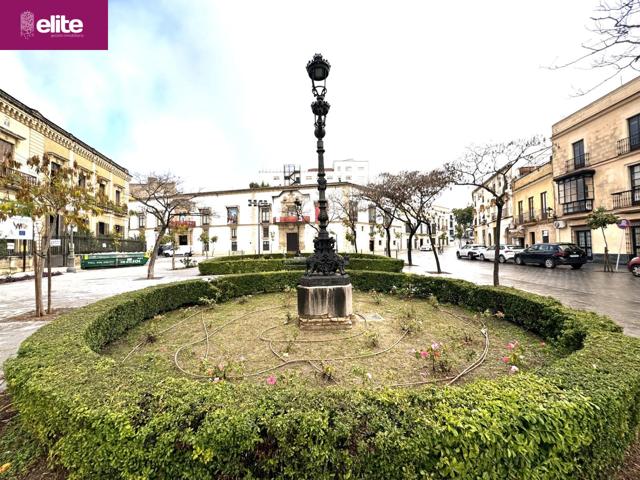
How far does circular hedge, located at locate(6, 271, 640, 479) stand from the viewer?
1.70 metres

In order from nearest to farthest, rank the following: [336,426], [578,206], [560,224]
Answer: [336,426] < [578,206] < [560,224]

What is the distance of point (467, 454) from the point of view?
1.67m

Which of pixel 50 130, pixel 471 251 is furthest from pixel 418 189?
pixel 50 130

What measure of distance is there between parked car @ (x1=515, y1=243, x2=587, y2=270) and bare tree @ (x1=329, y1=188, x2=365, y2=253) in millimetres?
13348

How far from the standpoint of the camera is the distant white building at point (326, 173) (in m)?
57.3

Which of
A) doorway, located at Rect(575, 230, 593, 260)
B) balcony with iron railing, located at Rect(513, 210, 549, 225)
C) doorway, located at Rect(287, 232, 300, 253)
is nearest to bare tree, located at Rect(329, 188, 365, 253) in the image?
doorway, located at Rect(287, 232, 300, 253)

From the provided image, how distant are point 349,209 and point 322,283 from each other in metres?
26.0

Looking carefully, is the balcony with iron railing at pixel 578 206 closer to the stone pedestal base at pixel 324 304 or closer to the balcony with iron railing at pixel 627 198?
the balcony with iron railing at pixel 627 198

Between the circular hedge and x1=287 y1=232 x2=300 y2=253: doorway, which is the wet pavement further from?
x1=287 y1=232 x2=300 y2=253: doorway

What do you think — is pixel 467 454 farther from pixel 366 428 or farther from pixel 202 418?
pixel 202 418

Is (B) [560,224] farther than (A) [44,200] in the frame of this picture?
Yes

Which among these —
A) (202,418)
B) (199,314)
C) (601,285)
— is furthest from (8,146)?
(601,285)

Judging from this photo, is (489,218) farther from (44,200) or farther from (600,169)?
(44,200)

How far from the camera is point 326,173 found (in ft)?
198
